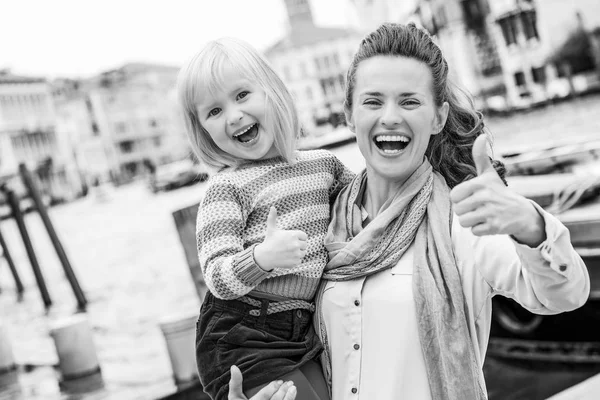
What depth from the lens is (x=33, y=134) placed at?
54.1 meters

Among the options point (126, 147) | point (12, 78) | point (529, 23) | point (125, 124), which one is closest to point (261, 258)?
point (529, 23)

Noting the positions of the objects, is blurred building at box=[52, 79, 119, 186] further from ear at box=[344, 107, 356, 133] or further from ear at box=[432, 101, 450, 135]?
ear at box=[432, 101, 450, 135]

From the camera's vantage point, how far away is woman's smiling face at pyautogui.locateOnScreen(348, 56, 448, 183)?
60.6 inches

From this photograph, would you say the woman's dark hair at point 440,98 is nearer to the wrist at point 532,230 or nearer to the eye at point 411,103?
the eye at point 411,103

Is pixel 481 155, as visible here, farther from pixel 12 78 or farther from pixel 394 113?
pixel 12 78

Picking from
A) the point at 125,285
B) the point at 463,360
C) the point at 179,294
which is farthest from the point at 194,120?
the point at 125,285

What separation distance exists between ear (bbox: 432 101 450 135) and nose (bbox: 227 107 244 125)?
47cm

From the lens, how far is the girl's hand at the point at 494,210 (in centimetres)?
120

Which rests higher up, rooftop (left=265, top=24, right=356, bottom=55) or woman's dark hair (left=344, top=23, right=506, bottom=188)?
rooftop (left=265, top=24, right=356, bottom=55)

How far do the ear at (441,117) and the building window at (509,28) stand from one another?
2571 centimetres

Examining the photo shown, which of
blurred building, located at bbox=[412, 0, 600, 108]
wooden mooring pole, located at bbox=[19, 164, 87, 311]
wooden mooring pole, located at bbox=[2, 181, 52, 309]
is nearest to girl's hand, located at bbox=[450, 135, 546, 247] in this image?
wooden mooring pole, located at bbox=[19, 164, 87, 311]

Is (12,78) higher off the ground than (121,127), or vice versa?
(12,78)

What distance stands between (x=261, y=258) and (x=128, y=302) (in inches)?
287

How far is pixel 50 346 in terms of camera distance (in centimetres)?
679
